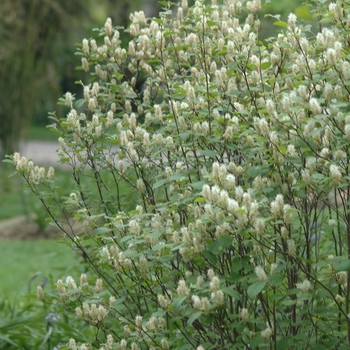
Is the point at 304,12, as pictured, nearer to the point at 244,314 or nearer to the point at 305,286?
the point at 305,286

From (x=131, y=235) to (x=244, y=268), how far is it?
0.49 metres

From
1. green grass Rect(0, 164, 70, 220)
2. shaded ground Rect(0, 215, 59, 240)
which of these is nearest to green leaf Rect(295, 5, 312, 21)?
shaded ground Rect(0, 215, 59, 240)

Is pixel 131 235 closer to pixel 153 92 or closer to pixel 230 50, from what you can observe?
pixel 230 50

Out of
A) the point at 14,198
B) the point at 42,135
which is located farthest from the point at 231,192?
the point at 42,135

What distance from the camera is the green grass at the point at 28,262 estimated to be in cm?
801

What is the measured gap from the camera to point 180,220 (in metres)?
3.31

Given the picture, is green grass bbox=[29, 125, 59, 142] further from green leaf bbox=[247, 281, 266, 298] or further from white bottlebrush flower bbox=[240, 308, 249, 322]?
green leaf bbox=[247, 281, 266, 298]

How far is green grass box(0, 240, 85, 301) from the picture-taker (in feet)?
26.3

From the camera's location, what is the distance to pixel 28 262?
9328mm

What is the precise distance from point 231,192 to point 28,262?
6955 mm

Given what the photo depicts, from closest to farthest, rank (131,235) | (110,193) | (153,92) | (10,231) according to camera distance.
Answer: (131,235) < (110,193) < (153,92) < (10,231)

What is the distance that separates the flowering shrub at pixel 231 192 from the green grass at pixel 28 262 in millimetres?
3897

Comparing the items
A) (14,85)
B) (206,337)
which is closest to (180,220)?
(206,337)

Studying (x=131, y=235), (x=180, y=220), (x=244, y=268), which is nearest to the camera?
(x=244, y=268)
